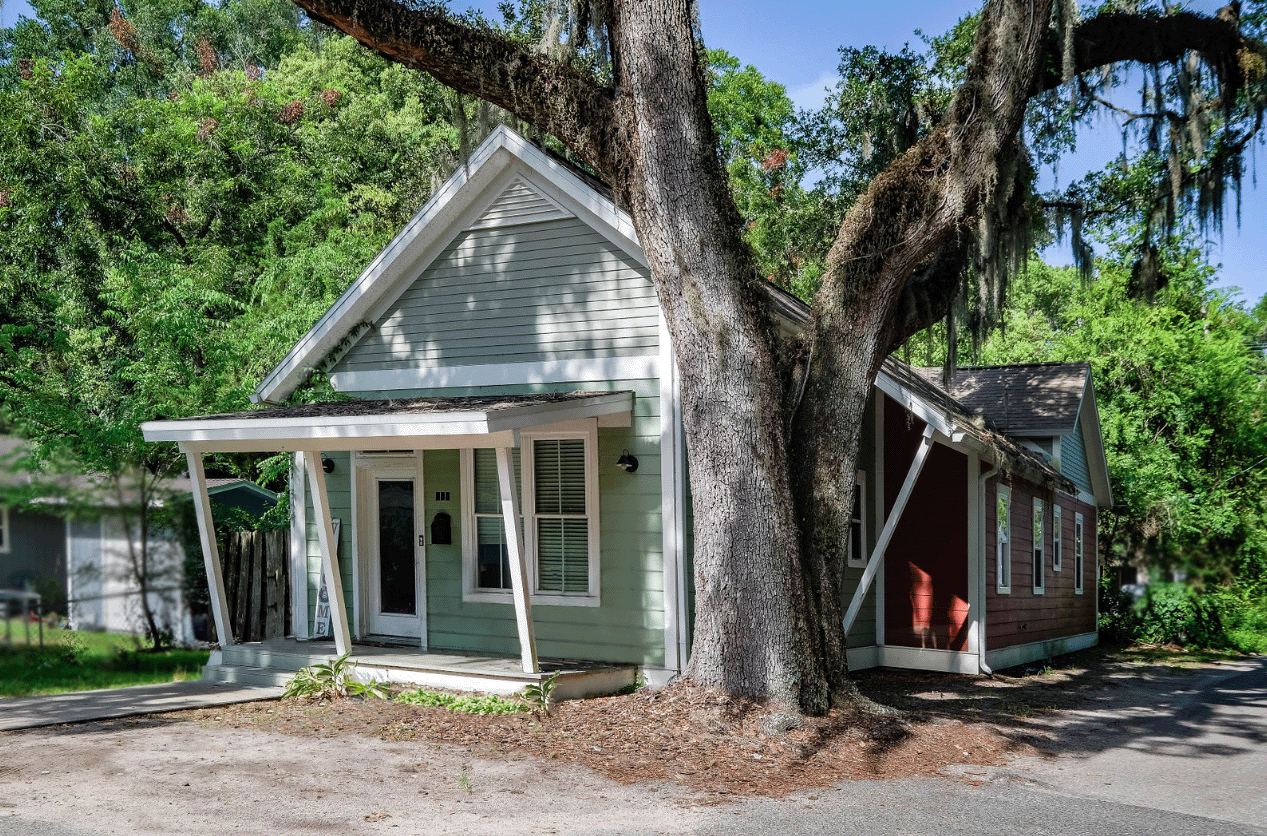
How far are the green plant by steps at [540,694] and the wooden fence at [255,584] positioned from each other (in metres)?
5.45

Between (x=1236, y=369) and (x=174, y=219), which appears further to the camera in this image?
(x=174, y=219)

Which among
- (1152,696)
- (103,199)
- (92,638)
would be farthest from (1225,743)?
(103,199)

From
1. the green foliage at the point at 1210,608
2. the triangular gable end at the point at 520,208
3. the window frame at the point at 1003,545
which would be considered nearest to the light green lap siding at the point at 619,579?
the triangular gable end at the point at 520,208

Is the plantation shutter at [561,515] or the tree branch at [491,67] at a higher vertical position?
the tree branch at [491,67]

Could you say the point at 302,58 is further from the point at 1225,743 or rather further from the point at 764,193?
the point at 1225,743

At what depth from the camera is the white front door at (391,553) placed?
12031mm

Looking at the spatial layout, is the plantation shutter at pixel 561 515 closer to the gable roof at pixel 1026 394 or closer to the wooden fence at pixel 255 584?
the wooden fence at pixel 255 584

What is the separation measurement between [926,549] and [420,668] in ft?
20.9

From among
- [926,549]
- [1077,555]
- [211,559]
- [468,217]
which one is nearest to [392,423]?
[211,559]

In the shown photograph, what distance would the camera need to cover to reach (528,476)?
1102 centimetres

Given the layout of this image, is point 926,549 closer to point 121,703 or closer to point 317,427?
point 317,427

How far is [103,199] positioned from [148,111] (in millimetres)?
2357

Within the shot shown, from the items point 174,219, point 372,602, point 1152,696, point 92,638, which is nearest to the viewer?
point 92,638

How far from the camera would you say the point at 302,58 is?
95.1ft
